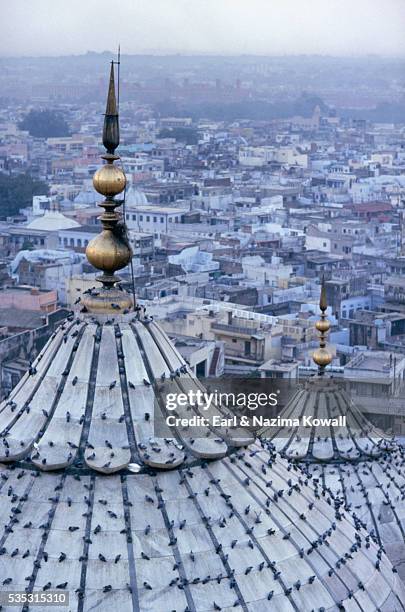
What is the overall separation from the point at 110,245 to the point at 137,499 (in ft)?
1.49

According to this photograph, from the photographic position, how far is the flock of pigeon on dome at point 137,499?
2.44 metres

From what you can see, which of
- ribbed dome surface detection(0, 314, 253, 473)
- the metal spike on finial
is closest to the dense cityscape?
the metal spike on finial

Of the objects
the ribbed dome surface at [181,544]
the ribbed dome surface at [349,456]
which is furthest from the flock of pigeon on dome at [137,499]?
the ribbed dome surface at [349,456]

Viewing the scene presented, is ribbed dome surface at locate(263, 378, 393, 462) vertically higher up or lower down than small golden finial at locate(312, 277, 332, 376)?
lower down

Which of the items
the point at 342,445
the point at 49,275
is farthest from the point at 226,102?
the point at 342,445

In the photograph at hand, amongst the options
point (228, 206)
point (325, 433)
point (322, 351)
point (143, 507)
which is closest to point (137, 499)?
point (143, 507)

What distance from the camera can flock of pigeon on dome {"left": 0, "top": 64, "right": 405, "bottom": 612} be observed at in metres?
2.44

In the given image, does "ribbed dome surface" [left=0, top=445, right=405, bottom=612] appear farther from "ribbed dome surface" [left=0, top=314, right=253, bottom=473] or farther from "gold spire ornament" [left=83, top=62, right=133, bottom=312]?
"gold spire ornament" [left=83, top=62, right=133, bottom=312]

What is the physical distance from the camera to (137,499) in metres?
2.54

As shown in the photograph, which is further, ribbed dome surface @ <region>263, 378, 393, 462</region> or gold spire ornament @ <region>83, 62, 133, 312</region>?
ribbed dome surface @ <region>263, 378, 393, 462</region>

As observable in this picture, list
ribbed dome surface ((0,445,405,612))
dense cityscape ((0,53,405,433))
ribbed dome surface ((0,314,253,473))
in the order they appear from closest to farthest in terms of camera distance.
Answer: ribbed dome surface ((0,445,405,612)) → ribbed dome surface ((0,314,253,473)) → dense cityscape ((0,53,405,433))

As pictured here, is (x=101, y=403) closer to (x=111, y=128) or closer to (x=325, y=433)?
(x=111, y=128)

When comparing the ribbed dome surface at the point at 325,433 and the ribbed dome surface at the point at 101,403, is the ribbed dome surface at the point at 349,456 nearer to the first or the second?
the ribbed dome surface at the point at 325,433

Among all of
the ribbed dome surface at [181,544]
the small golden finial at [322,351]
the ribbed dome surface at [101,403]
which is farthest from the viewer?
the small golden finial at [322,351]
